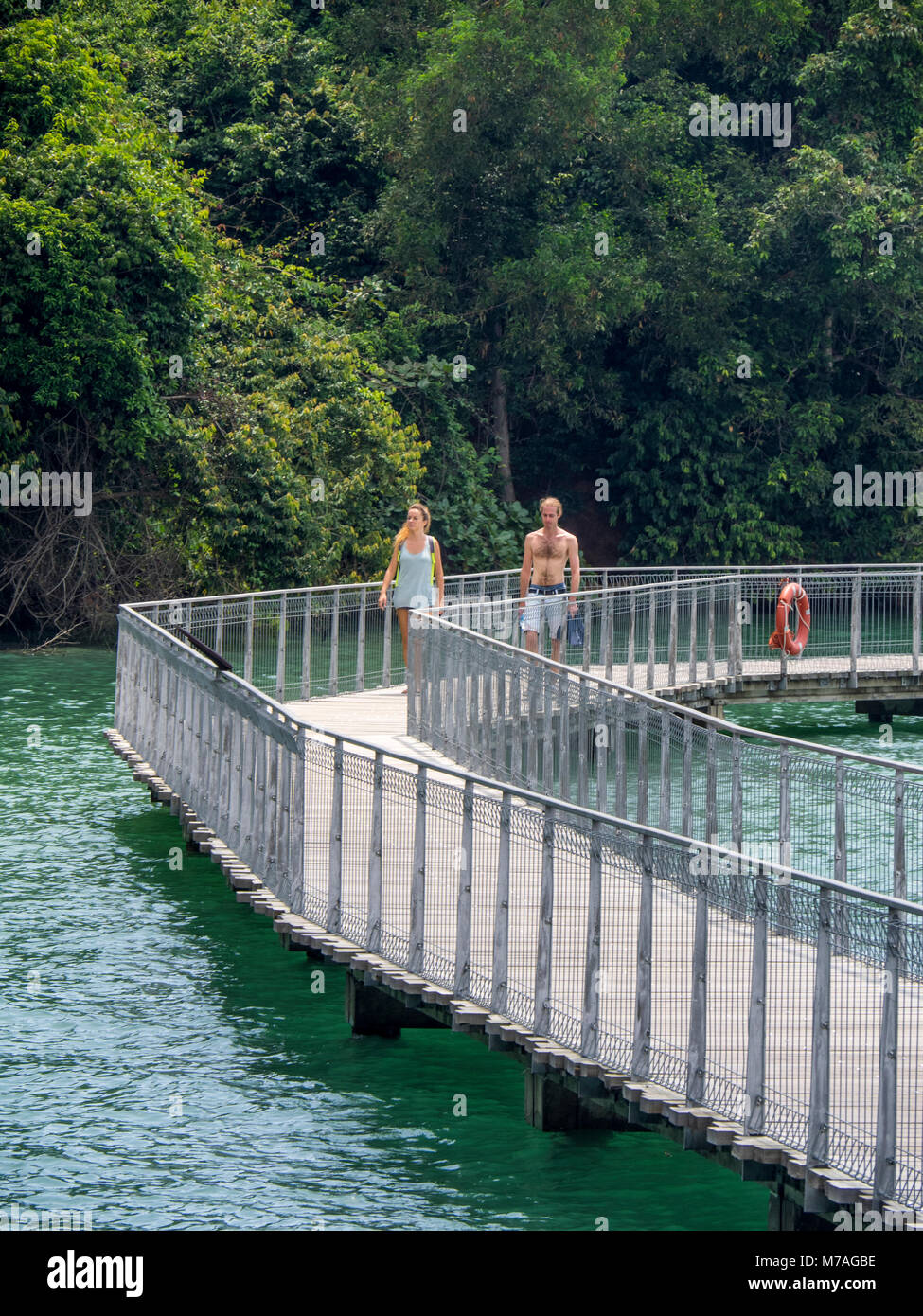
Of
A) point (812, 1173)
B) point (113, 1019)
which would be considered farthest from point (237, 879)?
point (812, 1173)

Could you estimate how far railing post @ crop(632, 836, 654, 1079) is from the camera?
9391 millimetres

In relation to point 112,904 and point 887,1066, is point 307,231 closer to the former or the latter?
point 112,904

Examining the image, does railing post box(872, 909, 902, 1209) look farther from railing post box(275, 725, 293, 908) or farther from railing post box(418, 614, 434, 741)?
railing post box(418, 614, 434, 741)

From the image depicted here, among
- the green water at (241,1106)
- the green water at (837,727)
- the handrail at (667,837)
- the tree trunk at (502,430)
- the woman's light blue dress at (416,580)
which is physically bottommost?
the green water at (241,1106)

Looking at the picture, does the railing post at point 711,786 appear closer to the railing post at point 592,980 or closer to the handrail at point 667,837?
the handrail at point 667,837

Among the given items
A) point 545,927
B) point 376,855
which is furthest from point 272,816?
point 545,927

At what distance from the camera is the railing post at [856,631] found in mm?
26031

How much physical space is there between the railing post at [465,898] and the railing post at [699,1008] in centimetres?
190

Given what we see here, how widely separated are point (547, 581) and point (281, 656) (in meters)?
3.20

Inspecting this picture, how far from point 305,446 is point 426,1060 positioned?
990 inches

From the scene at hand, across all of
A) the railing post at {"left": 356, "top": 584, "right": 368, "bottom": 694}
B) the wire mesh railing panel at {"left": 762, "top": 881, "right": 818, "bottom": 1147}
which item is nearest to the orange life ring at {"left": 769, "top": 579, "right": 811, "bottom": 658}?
the railing post at {"left": 356, "top": 584, "right": 368, "bottom": 694}

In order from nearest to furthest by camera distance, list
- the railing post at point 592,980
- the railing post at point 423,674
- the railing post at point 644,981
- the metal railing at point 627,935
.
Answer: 1. the metal railing at point 627,935
2. the railing post at point 644,981
3. the railing post at point 592,980
4. the railing post at point 423,674

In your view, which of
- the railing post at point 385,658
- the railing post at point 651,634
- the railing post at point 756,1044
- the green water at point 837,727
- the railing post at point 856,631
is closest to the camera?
the railing post at point 756,1044

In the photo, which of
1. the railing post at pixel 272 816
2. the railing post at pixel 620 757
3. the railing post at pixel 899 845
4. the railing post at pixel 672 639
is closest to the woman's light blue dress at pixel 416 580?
the railing post at pixel 620 757
